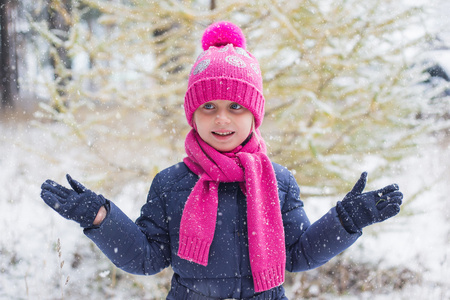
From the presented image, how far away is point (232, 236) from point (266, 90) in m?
2.20

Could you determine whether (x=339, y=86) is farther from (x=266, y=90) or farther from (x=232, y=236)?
(x=232, y=236)

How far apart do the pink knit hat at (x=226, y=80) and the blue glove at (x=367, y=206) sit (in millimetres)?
573

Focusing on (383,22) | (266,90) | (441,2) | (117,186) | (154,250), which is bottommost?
(154,250)

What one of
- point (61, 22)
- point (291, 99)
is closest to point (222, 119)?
point (291, 99)

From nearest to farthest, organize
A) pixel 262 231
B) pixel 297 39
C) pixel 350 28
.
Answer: pixel 262 231 → pixel 297 39 → pixel 350 28

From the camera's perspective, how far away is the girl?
1.42m

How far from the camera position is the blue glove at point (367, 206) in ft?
4.50

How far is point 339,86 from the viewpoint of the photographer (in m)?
3.68

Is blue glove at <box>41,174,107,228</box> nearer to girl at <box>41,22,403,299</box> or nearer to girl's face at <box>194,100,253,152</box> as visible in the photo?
girl at <box>41,22,403,299</box>

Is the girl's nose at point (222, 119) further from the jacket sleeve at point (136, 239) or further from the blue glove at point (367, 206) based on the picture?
the blue glove at point (367, 206)

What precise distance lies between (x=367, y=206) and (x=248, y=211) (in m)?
0.48

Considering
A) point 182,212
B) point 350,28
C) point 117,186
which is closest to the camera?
point 182,212

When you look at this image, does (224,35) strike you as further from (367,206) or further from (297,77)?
(297,77)

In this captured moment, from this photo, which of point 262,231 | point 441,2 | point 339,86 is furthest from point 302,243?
point 441,2
